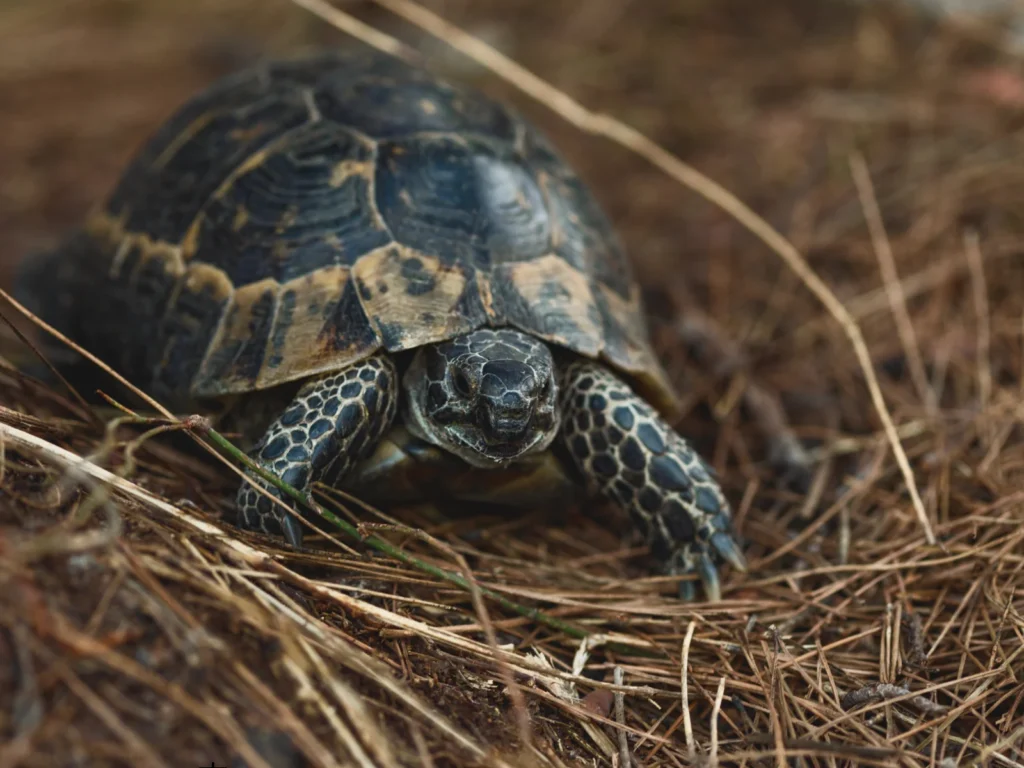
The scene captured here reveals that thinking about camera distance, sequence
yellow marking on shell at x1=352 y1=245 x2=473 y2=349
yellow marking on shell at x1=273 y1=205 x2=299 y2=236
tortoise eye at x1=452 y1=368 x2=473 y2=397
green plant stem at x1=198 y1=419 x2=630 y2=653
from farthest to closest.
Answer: yellow marking on shell at x1=273 y1=205 x2=299 y2=236 → yellow marking on shell at x1=352 y1=245 x2=473 y2=349 → tortoise eye at x1=452 y1=368 x2=473 y2=397 → green plant stem at x1=198 y1=419 x2=630 y2=653

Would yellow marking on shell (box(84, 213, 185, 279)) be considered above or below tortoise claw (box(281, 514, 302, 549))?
above

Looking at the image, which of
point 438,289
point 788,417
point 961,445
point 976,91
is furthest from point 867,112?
point 438,289

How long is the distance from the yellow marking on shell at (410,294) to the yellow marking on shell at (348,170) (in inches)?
12.9

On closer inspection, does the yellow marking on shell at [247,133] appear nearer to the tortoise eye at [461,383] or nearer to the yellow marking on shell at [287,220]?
the yellow marking on shell at [287,220]

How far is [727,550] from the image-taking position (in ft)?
10.4

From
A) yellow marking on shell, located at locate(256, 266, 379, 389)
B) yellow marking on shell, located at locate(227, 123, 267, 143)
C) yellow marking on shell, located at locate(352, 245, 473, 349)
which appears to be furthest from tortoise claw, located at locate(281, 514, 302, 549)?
yellow marking on shell, located at locate(227, 123, 267, 143)

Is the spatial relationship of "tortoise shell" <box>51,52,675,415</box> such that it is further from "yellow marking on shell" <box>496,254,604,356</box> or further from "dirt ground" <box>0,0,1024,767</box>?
"dirt ground" <box>0,0,1024,767</box>

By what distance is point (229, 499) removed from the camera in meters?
3.11

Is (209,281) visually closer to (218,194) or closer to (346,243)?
(218,194)

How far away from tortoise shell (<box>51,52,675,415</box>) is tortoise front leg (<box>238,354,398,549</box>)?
0.09 m

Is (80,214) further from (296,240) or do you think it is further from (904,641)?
(904,641)

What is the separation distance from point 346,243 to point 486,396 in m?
0.79

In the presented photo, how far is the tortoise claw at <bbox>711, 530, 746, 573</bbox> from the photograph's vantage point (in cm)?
Answer: 317

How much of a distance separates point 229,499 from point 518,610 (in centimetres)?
109
